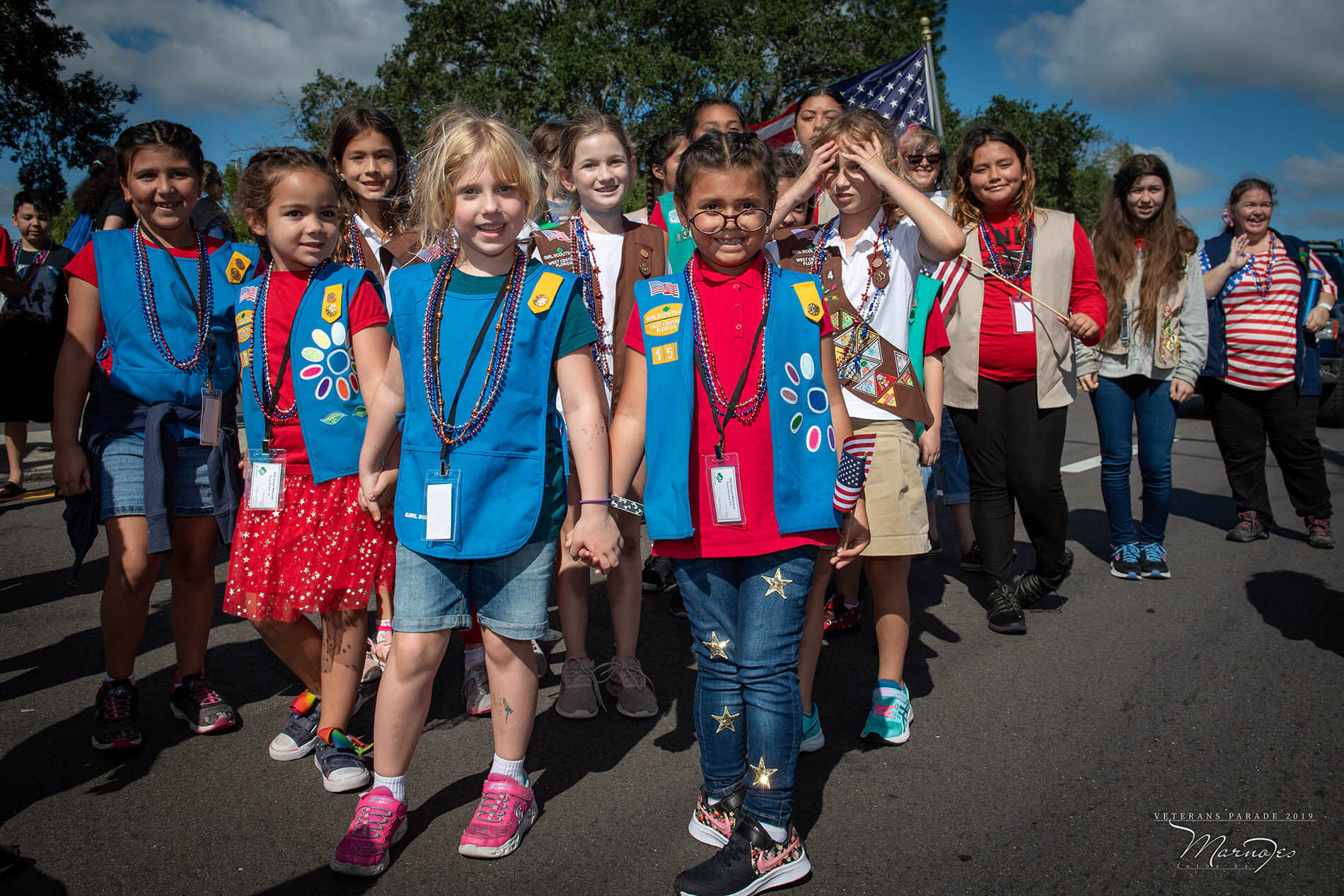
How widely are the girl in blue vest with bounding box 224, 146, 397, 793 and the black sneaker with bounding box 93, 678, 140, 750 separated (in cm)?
58

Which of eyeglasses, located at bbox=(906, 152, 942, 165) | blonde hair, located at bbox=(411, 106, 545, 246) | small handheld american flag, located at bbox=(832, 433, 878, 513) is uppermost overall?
eyeglasses, located at bbox=(906, 152, 942, 165)

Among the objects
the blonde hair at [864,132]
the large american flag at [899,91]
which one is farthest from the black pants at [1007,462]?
the large american flag at [899,91]

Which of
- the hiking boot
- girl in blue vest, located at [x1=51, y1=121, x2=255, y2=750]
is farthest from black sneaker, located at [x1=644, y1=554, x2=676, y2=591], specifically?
the hiking boot

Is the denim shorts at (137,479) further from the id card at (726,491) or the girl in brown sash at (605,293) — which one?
the id card at (726,491)

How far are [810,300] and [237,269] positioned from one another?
2030mm

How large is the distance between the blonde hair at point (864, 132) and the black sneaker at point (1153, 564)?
10.3ft

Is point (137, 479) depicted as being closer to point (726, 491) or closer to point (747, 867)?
point (726, 491)

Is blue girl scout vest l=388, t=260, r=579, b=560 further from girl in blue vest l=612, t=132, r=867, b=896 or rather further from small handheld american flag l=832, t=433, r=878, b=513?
small handheld american flag l=832, t=433, r=878, b=513

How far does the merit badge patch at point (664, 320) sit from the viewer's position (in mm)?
2373

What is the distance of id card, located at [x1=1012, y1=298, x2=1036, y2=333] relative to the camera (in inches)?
164

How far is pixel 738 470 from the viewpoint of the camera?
2.34 metres

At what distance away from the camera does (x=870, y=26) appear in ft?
119

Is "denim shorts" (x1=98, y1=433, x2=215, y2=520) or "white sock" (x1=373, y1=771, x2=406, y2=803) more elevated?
"denim shorts" (x1=98, y1=433, x2=215, y2=520)

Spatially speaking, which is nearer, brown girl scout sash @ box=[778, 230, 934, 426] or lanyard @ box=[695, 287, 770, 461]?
lanyard @ box=[695, 287, 770, 461]
